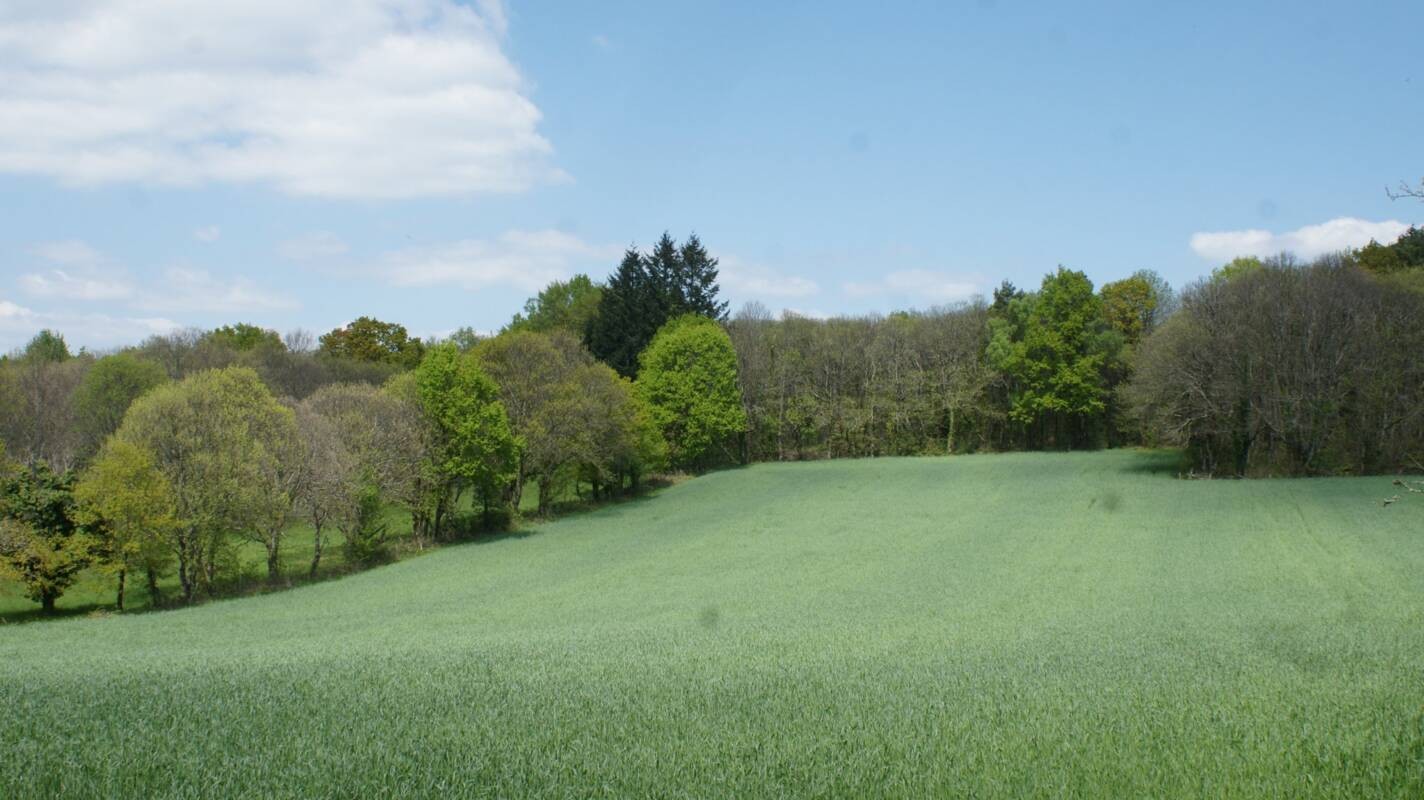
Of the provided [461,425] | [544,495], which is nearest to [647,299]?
[544,495]

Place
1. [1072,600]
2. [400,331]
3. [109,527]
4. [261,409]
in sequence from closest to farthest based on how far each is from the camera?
1. [1072,600]
2. [109,527]
3. [261,409]
4. [400,331]

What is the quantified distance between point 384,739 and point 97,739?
2051 millimetres

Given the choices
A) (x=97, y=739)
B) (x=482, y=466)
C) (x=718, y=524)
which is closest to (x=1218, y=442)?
(x=718, y=524)

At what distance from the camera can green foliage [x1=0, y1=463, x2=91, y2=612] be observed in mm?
33188

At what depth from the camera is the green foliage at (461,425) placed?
149ft

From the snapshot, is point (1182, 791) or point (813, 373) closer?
point (1182, 791)

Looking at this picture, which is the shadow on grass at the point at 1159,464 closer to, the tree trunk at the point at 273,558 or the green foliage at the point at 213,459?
the tree trunk at the point at 273,558

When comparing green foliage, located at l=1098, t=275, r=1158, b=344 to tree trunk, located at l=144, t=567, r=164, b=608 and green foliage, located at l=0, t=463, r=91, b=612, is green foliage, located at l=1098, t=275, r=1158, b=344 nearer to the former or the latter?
tree trunk, located at l=144, t=567, r=164, b=608

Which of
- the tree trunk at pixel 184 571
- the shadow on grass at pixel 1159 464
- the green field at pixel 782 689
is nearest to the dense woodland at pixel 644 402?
the tree trunk at pixel 184 571

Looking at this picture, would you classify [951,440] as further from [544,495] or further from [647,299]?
[544,495]

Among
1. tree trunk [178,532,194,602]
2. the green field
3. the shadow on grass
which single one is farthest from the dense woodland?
the green field

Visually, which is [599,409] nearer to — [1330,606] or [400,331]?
[1330,606]

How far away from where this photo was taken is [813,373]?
79.4 m

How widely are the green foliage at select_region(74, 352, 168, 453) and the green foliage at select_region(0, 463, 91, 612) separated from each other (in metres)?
28.2
